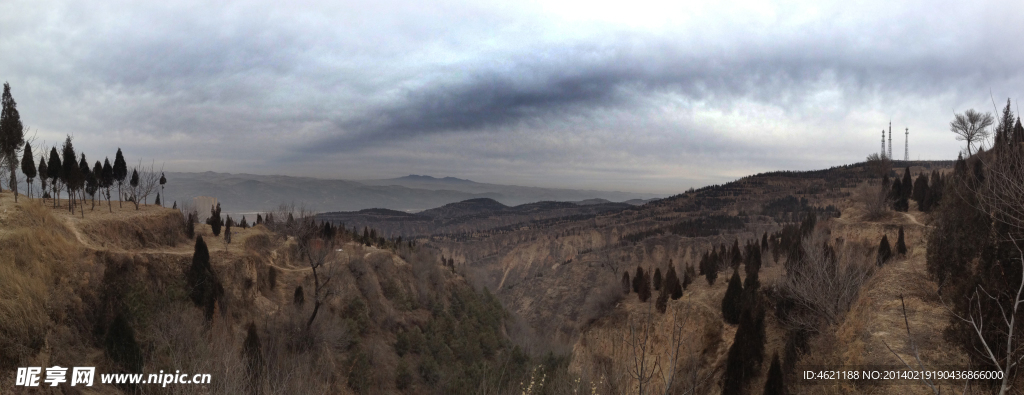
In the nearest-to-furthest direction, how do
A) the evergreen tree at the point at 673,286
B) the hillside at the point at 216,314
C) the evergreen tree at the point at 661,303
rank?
the hillside at the point at 216,314 < the evergreen tree at the point at 673,286 < the evergreen tree at the point at 661,303

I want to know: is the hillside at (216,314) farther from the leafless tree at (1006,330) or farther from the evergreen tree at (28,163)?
the leafless tree at (1006,330)

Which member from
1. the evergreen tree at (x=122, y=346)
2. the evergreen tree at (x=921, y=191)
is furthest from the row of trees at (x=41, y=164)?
the evergreen tree at (x=921, y=191)

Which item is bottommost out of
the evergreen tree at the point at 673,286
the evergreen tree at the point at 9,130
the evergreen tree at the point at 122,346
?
the evergreen tree at the point at 673,286

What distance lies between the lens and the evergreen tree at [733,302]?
103ft

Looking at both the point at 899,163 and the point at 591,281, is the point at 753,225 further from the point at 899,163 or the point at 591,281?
the point at 899,163

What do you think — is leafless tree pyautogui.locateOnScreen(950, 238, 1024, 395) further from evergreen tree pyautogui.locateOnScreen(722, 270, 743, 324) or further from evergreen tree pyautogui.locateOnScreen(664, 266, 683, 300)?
evergreen tree pyautogui.locateOnScreen(664, 266, 683, 300)

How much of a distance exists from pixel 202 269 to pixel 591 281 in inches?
2946

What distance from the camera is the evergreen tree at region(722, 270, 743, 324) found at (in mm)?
31516

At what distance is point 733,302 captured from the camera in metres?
31.9

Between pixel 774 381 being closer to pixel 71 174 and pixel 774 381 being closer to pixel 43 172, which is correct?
pixel 71 174

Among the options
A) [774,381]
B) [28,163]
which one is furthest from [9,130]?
[774,381]

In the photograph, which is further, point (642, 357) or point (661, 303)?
point (661, 303)

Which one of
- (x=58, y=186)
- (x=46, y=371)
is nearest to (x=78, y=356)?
(x=46, y=371)

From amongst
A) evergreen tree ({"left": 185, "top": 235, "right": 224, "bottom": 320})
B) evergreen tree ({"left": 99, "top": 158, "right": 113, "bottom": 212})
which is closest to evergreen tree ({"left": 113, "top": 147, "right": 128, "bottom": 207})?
evergreen tree ({"left": 99, "top": 158, "right": 113, "bottom": 212})
